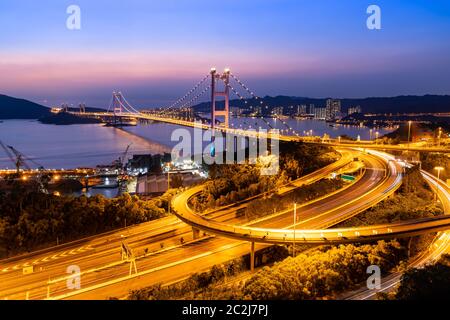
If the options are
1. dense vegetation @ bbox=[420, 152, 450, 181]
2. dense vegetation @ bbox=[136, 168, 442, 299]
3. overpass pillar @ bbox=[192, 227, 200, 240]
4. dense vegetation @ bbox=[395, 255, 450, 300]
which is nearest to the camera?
dense vegetation @ bbox=[395, 255, 450, 300]

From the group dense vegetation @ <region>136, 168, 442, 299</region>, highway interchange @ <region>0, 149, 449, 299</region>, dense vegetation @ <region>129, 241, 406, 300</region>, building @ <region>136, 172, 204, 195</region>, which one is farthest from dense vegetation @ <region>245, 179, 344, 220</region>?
building @ <region>136, 172, 204, 195</region>

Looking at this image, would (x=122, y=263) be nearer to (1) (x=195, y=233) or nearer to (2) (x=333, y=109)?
(1) (x=195, y=233)

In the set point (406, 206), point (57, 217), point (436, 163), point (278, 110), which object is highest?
point (278, 110)

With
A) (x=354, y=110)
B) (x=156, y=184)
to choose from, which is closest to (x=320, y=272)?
(x=156, y=184)
